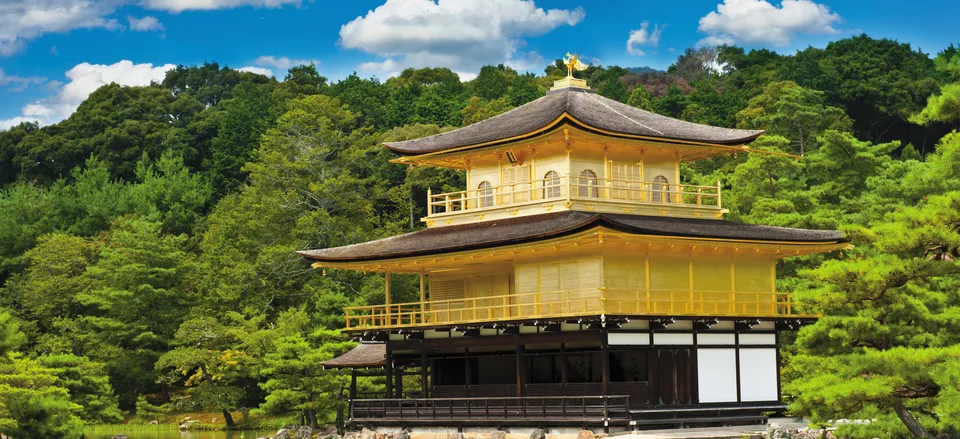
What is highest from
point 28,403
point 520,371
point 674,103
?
point 674,103

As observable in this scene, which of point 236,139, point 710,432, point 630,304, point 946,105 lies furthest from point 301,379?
point 236,139

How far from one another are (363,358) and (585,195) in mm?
9918

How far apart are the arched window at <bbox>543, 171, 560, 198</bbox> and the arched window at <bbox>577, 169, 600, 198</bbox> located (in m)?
0.69

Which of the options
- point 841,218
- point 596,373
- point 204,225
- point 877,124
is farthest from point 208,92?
point 596,373

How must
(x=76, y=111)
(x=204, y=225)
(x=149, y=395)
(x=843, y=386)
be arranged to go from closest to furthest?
(x=843, y=386) → (x=149, y=395) → (x=204, y=225) → (x=76, y=111)

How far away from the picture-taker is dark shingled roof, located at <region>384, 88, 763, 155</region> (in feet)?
124

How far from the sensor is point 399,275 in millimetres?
58312

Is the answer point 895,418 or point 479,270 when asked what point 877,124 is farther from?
point 895,418

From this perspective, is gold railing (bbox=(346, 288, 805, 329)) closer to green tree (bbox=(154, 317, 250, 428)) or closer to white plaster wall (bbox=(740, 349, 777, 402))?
white plaster wall (bbox=(740, 349, 777, 402))

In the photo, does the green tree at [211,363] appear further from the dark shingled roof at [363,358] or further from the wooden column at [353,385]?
the wooden column at [353,385]

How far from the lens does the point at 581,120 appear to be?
3647 cm

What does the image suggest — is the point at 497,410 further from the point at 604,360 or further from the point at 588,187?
the point at 588,187

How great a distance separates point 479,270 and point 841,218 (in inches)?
637

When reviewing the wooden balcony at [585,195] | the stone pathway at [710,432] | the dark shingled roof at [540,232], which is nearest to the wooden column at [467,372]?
the dark shingled roof at [540,232]
